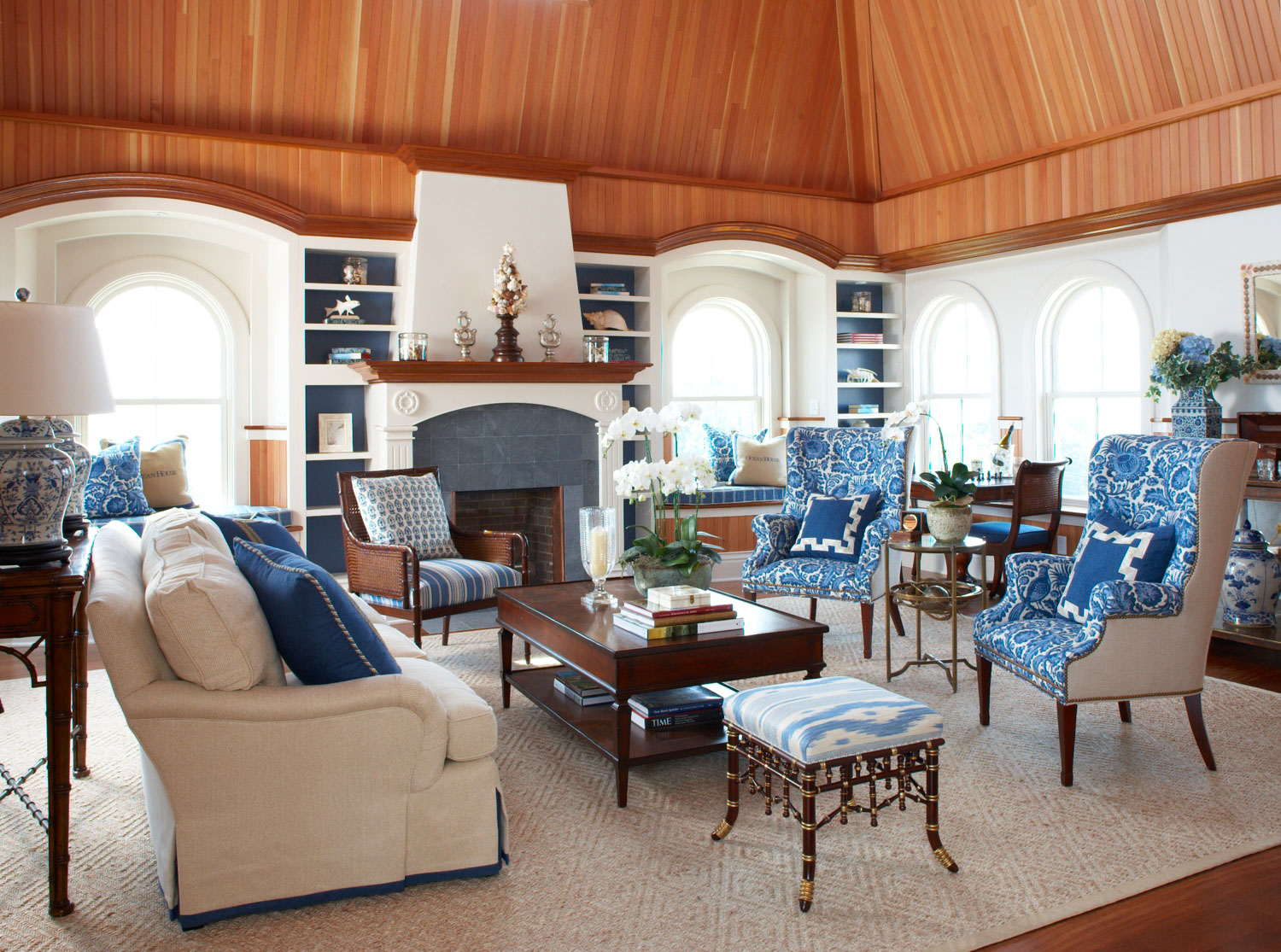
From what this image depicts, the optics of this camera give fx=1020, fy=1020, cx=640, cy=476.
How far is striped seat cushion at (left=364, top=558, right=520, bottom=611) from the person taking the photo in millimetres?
4801

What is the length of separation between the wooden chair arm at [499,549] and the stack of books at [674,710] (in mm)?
1820

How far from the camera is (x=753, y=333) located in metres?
8.84

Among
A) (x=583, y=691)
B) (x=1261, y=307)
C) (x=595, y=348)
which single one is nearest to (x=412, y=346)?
(x=595, y=348)

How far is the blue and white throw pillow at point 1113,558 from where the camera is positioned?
3596 mm

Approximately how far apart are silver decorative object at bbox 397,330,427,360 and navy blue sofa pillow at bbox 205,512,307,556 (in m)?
2.82

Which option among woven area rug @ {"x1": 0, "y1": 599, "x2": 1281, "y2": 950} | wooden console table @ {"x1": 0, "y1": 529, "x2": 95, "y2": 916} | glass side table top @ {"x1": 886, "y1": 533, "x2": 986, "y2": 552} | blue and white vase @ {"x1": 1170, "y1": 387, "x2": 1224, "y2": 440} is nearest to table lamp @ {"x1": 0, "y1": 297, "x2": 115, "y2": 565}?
wooden console table @ {"x1": 0, "y1": 529, "x2": 95, "y2": 916}

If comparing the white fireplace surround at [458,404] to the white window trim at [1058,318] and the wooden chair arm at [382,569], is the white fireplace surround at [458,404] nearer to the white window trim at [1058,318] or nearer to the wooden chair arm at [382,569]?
the wooden chair arm at [382,569]

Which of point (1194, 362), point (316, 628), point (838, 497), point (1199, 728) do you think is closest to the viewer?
point (316, 628)

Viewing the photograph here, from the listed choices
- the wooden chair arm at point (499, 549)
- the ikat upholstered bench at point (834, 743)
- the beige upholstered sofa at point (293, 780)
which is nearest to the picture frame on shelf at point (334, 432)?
the wooden chair arm at point (499, 549)

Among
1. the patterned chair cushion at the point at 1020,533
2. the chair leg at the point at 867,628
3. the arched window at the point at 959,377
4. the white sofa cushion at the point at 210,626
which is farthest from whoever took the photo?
the arched window at the point at 959,377

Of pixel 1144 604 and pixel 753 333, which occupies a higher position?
pixel 753 333

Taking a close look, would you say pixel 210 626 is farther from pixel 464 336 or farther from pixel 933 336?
pixel 933 336

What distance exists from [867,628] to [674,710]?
1.91 meters

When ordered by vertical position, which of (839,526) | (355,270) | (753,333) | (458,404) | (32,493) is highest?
(355,270)
